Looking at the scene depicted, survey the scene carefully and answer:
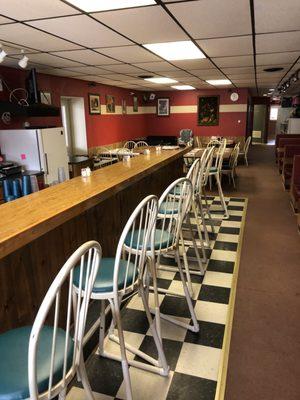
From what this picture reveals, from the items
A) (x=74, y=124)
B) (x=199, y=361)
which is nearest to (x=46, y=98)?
(x=74, y=124)

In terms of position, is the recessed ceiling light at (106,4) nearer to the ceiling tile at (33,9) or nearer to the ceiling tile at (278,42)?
the ceiling tile at (33,9)

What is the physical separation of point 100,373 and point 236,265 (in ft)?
5.77

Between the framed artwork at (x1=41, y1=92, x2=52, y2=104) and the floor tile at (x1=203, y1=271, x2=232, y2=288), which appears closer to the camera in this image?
the floor tile at (x1=203, y1=271, x2=232, y2=288)

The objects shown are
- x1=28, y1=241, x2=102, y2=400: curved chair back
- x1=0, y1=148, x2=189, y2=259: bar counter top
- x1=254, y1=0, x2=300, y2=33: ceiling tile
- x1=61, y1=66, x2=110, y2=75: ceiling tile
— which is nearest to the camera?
x1=28, y1=241, x2=102, y2=400: curved chair back

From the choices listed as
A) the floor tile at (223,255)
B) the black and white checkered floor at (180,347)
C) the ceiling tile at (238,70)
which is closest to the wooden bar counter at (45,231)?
the black and white checkered floor at (180,347)

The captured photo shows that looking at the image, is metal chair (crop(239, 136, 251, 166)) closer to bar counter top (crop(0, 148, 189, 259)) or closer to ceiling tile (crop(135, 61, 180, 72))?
ceiling tile (crop(135, 61, 180, 72))

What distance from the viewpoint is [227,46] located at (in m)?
3.53

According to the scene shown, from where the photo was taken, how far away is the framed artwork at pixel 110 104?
25.7ft

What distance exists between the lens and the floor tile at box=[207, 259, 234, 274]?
3.01 meters

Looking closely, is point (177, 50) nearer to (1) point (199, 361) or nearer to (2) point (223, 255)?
(2) point (223, 255)

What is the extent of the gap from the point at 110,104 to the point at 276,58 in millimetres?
4634

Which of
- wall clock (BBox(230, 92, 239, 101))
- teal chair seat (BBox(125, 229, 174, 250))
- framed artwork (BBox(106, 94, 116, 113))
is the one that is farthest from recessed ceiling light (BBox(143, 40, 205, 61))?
wall clock (BBox(230, 92, 239, 101))

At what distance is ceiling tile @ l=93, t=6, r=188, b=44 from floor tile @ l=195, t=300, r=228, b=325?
7.48 ft

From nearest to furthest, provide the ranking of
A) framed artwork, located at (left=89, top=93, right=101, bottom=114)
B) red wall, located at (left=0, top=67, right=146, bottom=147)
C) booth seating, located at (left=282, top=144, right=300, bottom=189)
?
red wall, located at (left=0, top=67, right=146, bottom=147)
booth seating, located at (left=282, top=144, right=300, bottom=189)
framed artwork, located at (left=89, top=93, right=101, bottom=114)
